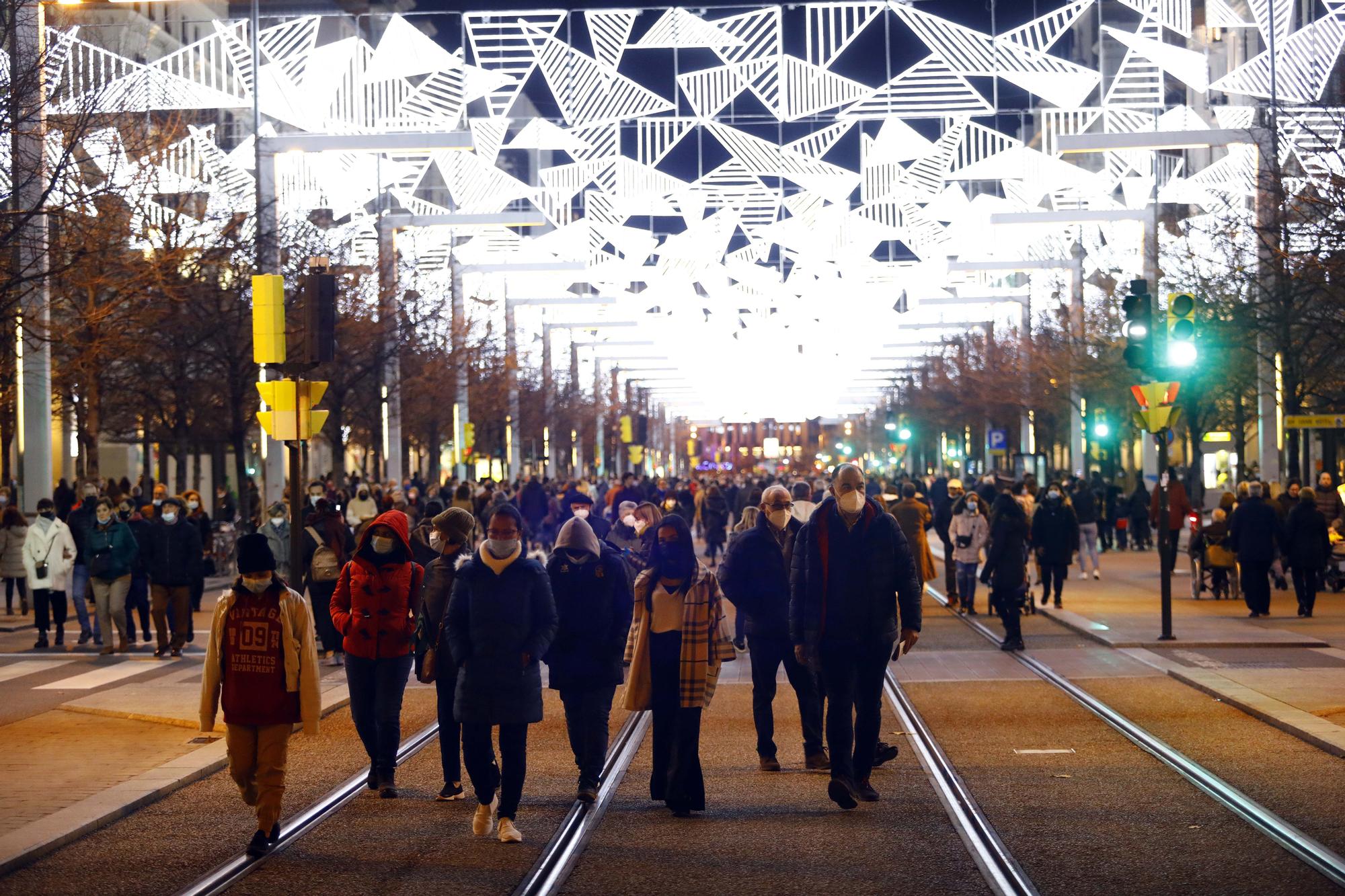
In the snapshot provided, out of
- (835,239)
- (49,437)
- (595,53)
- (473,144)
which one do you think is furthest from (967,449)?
(49,437)

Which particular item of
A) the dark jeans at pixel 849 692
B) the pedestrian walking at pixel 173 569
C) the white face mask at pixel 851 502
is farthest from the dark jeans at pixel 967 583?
the white face mask at pixel 851 502

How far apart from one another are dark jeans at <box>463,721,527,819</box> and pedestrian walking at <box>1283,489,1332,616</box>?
54.5 feet

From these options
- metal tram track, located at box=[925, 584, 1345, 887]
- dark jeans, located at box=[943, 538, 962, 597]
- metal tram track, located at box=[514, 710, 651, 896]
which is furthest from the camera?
dark jeans, located at box=[943, 538, 962, 597]

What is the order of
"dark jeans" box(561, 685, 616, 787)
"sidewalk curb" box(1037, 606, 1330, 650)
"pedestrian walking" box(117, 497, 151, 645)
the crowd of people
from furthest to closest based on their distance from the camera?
"pedestrian walking" box(117, 497, 151, 645), "sidewalk curb" box(1037, 606, 1330, 650), "dark jeans" box(561, 685, 616, 787), the crowd of people

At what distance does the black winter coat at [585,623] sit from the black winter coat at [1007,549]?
33.9ft

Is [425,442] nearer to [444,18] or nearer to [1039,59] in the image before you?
[444,18]

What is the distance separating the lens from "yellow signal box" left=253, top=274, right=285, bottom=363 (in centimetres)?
1844

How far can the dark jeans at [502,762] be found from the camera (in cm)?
965

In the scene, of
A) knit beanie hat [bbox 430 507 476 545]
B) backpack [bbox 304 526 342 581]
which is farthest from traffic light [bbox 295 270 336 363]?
knit beanie hat [bbox 430 507 476 545]

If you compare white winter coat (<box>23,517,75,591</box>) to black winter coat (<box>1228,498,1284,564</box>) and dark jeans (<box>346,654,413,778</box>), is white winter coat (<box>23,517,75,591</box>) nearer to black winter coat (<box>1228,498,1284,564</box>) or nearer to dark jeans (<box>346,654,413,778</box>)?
dark jeans (<box>346,654,413,778</box>)

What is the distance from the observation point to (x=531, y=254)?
2514 inches

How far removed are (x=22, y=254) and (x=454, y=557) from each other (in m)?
15.6

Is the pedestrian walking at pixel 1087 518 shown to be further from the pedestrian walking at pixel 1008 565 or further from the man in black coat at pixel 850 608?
the man in black coat at pixel 850 608

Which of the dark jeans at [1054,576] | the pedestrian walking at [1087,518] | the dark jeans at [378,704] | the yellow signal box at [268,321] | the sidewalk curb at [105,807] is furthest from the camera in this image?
the pedestrian walking at [1087,518]
